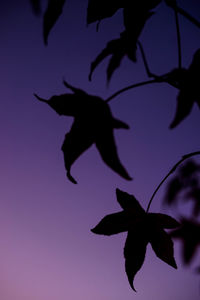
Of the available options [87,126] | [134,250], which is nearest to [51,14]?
[87,126]

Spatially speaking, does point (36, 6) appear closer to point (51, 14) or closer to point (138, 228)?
point (51, 14)

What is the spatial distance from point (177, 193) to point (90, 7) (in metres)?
0.72

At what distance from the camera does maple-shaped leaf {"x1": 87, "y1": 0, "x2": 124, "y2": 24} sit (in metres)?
0.64

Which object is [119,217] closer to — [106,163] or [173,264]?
[173,264]

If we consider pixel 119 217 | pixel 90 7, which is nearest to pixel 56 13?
pixel 90 7

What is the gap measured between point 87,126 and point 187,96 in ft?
0.72

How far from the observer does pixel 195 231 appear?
86cm

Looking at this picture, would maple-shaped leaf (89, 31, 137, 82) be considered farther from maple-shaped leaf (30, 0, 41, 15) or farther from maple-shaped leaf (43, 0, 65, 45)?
maple-shaped leaf (30, 0, 41, 15)

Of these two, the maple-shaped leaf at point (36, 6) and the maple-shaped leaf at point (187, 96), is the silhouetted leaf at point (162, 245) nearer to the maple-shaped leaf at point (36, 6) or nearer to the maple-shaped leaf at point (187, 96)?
the maple-shaped leaf at point (187, 96)

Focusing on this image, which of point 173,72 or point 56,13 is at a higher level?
point 56,13

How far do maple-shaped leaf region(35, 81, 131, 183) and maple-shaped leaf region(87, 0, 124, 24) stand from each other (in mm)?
184

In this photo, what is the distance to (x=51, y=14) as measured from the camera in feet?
1.91

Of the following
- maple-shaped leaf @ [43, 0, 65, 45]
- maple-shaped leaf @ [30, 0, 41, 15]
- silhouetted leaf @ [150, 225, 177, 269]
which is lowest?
silhouetted leaf @ [150, 225, 177, 269]

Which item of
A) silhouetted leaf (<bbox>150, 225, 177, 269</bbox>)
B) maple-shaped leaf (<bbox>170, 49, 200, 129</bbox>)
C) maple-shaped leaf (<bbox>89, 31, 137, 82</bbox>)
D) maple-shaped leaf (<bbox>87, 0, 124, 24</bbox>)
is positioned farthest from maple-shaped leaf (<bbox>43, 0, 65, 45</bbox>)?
silhouetted leaf (<bbox>150, 225, 177, 269</bbox>)
